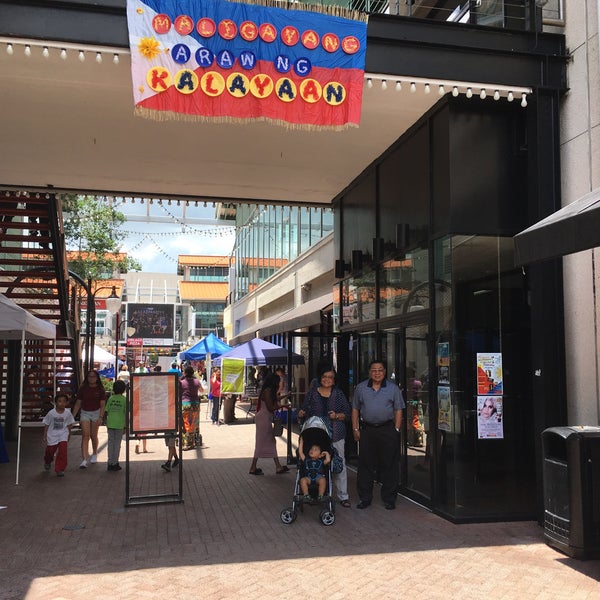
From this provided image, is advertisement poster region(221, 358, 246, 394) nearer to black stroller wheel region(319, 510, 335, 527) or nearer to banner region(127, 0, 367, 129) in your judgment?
black stroller wheel region(319, 510, 335, 527)

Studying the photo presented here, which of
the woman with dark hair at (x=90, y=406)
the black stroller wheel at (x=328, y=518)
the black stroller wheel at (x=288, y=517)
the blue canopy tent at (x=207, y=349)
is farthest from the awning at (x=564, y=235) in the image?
the blue canopy tent at (x=207, y=349)

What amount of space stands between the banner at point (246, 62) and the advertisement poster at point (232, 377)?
1180 centimetres

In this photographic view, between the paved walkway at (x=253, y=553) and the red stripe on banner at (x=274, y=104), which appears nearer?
the paved walkway at (x=253, y=553)

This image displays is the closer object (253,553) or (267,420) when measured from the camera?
(253,553)

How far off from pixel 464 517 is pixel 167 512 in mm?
3416

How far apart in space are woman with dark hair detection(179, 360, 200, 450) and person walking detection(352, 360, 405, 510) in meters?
5.06

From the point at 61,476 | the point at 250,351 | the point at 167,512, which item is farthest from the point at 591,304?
the point at 250,351

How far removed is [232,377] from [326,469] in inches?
440

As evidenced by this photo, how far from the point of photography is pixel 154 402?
27.9 ft

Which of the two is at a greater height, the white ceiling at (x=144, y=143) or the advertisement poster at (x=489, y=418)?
the white ceiling at (x=144, y=143)

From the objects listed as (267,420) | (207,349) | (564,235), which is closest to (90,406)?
(267,420)

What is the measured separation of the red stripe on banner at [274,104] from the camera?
675 centimetres

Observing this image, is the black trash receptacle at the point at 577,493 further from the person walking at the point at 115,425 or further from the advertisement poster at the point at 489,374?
the person walking at the point at 115,425

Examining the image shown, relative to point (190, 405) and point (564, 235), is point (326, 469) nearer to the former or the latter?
point (564, 235)
